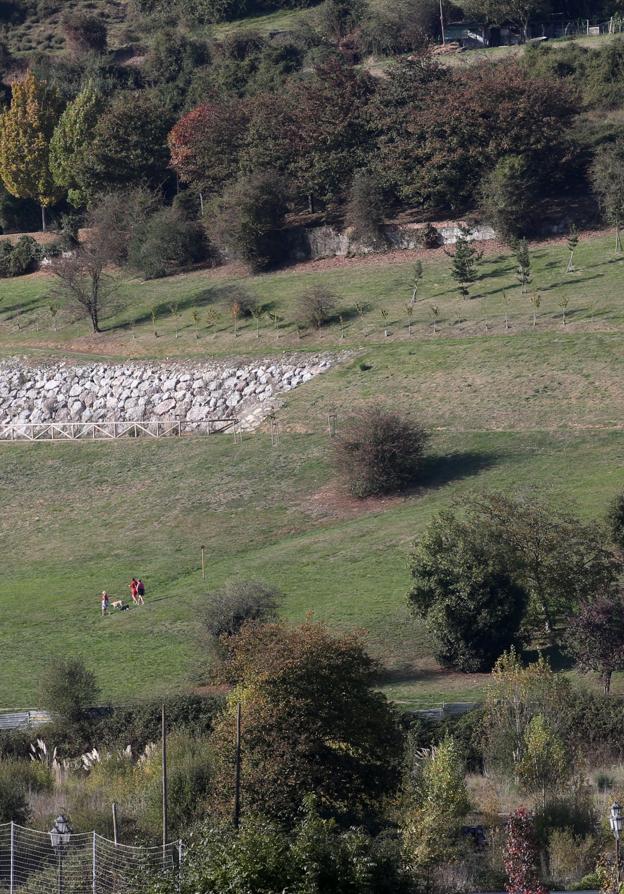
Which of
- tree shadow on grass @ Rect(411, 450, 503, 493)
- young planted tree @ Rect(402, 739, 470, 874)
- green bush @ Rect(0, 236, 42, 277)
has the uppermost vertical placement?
green bush @ Rect(0, 236, 42, 277)

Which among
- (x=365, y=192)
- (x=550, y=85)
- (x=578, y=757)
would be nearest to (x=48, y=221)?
(x=365, y=192)

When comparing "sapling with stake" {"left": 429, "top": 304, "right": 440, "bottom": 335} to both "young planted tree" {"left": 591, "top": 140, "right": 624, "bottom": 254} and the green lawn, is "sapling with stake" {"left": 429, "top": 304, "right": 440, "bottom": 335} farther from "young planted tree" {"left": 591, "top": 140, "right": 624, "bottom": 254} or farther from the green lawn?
"young planted tree" {"left": 591, "top": 140, "right": 624, "bottom": 254}

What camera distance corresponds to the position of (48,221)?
312 feet

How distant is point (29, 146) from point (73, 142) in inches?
123

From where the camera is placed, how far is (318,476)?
53.2m

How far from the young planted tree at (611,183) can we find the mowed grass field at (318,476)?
1452 mm

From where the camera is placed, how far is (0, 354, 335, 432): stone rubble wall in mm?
63344

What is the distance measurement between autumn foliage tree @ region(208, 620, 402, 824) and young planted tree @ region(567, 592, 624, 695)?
7976 millimetres

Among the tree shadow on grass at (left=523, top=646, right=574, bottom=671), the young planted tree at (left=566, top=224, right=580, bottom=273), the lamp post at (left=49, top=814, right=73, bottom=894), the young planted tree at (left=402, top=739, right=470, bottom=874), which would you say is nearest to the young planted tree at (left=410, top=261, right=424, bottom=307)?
the young planted tree at (left=566, top=224, right=580, bottom=273)

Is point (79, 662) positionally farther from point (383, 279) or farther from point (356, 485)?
point (383, 279)

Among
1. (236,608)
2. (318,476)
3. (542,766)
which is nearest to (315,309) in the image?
(318,476)

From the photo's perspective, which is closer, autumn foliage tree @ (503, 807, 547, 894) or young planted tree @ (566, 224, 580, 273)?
autumn foliage tree @ (503, 807, 547, 894)

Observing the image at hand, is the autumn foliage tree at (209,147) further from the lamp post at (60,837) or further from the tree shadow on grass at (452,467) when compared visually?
the lamp post at (60,837)

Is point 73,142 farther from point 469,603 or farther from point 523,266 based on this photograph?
point 469,603
